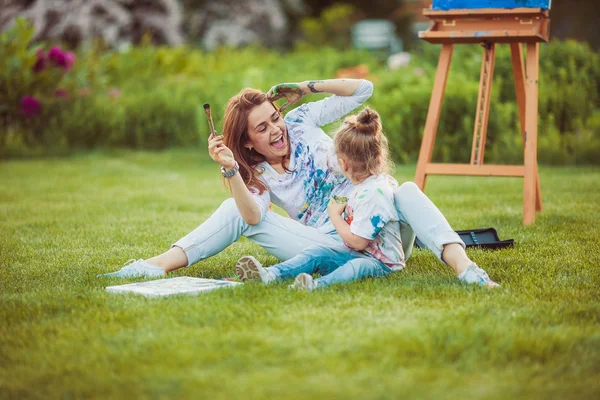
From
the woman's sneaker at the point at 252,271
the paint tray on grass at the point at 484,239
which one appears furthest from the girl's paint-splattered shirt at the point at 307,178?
the paint tray on grass at the point at 484,239

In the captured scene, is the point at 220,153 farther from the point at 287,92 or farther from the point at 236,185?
the point at 287,92

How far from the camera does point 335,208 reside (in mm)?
3465

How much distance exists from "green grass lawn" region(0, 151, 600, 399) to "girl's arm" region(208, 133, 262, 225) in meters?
0.41

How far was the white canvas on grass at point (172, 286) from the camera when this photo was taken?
3.21 metres

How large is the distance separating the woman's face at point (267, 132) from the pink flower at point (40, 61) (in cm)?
636

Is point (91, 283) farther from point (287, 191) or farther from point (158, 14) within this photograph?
point (158, 14)

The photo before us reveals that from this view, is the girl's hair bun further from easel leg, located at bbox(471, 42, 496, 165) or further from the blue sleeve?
easel leg, located at bbox(471, 42, 496, 165)

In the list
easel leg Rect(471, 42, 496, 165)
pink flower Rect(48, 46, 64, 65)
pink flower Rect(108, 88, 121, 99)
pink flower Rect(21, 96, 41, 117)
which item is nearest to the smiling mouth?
easel leg Rect(471, 42, 496, 165)

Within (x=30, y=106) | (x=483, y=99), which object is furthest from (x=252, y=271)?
(x=30, y=106)

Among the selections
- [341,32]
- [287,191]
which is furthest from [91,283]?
[341,32]

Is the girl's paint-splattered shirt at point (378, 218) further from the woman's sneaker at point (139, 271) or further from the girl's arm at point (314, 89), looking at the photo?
the woman's sneaker at point (139, 271)

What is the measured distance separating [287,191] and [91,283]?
99 centimetres

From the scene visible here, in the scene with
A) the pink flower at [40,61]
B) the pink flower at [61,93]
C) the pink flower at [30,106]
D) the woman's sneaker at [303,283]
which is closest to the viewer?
the woman's sneaker at [303,283]

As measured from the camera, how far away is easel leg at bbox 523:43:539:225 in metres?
4.81
